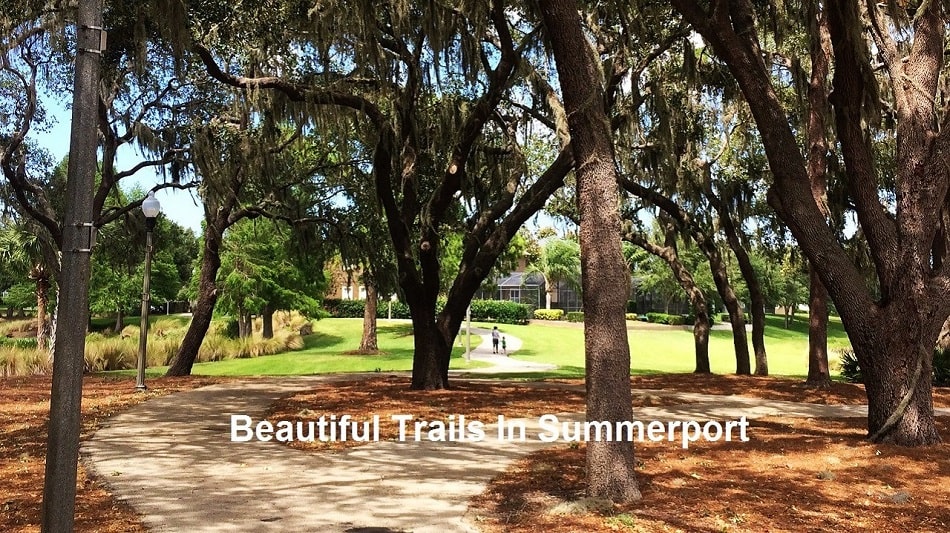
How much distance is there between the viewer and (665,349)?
35688 millimetres

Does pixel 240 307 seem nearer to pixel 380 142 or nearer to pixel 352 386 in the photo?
pixel 352 386

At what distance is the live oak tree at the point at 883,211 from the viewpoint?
22.7 ft

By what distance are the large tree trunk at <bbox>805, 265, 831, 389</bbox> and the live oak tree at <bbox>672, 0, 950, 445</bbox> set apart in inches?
239

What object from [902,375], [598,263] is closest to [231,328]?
[902,375]

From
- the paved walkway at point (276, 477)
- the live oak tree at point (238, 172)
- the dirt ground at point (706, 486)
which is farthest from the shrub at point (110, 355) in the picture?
the paved walkway at point (276, 477)

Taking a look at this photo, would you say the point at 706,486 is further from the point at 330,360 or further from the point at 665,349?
the point at 665,349

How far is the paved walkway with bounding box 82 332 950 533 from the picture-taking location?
14.8ft

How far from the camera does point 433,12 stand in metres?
9.00

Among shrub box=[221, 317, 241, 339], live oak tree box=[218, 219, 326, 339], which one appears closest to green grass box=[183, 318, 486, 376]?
live oak tree box=[218, 219, 326, 339]

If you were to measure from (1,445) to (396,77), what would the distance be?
717 centimetres

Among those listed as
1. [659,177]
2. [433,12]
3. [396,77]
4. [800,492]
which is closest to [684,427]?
[800,492]

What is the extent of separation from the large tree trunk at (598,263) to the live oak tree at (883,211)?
9.66 feet

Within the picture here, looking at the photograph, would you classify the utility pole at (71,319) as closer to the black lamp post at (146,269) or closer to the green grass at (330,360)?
the black lamp post at (146,269)

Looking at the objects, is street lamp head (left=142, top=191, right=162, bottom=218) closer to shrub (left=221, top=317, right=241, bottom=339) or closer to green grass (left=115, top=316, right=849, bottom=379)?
green grass (left=115, top=316, right=849, bottom=379)
